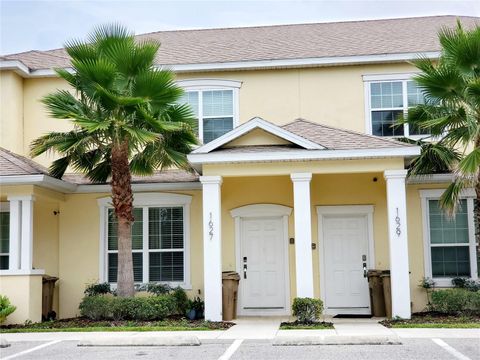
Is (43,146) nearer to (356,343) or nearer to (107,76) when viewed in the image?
(107,76)

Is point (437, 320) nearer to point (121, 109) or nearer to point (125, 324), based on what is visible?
point (125, 324)

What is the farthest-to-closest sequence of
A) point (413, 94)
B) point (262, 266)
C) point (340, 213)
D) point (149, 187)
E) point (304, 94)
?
point (304, 94) < point (413, 94) < point (149, 187) < point (262, 266) < point (340, 213)

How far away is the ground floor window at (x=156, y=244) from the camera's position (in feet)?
56.5

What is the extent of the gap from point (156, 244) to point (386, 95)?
7197 mm

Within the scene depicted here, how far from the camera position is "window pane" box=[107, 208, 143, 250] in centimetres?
1745

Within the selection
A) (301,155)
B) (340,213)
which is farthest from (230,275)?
(301,155)

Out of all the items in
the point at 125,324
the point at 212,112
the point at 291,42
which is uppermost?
the point at 291,42

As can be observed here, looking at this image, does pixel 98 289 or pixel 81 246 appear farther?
pixel 81 246

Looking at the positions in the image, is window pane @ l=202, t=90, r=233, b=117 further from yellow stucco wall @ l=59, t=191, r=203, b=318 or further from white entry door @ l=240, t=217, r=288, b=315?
white entry door @ l=240, t=217, r=288, b=315

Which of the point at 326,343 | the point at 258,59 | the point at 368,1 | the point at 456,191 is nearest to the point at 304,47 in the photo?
the point at 258,59

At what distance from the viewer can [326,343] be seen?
11422 mm

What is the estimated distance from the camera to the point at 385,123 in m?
17.8

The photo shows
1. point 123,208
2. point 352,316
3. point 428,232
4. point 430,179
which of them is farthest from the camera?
point 428,232

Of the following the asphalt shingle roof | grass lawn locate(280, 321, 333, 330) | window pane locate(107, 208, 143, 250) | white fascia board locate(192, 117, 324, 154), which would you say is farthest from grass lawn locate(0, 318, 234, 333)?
the asphalt shingle roof
